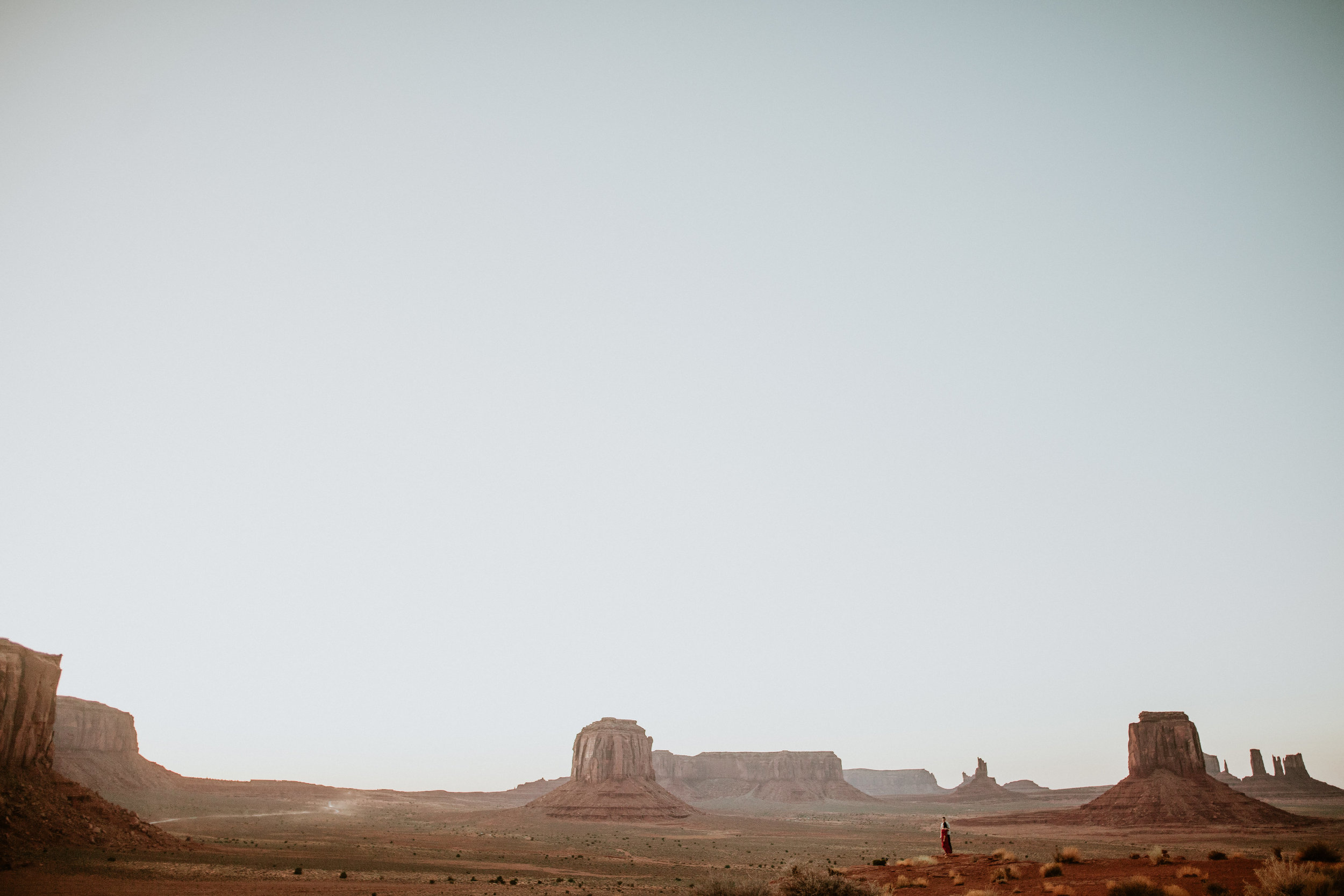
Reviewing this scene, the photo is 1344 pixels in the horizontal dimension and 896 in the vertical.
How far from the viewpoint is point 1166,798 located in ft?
283

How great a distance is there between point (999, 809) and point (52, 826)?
157m

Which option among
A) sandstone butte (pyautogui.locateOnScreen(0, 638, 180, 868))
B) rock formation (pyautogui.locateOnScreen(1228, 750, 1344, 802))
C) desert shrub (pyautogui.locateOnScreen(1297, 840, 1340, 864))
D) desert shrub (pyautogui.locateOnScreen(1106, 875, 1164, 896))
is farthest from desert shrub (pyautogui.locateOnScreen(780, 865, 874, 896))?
rock formation (pyautogui.locateOnScreen(1228, 750, 1344, 802))

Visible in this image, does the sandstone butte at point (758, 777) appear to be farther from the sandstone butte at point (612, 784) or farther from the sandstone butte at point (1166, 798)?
the sandstone butte at point (1166, 798)

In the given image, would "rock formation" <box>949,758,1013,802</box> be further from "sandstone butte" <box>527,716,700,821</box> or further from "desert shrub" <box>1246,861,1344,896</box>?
"desert shrub" <box>1246,861,1344,896</box>

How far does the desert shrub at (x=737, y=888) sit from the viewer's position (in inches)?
907

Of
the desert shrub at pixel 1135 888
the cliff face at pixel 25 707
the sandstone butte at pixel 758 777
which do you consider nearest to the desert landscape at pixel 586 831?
the cliff face at pixel 25 707

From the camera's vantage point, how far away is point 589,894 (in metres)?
32.7

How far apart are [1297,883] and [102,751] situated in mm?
129967

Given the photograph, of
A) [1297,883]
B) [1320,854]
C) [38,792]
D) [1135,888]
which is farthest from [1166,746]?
[38,792]

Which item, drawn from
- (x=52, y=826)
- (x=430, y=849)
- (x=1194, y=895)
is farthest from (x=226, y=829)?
(x=1194, y=895)

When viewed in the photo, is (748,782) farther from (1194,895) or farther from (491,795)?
(1194,895)

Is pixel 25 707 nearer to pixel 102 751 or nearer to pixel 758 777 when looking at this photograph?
pixel 102 751

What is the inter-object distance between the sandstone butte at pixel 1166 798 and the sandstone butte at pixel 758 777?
229ft

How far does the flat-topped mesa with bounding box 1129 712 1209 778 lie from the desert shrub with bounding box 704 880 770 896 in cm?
9478
